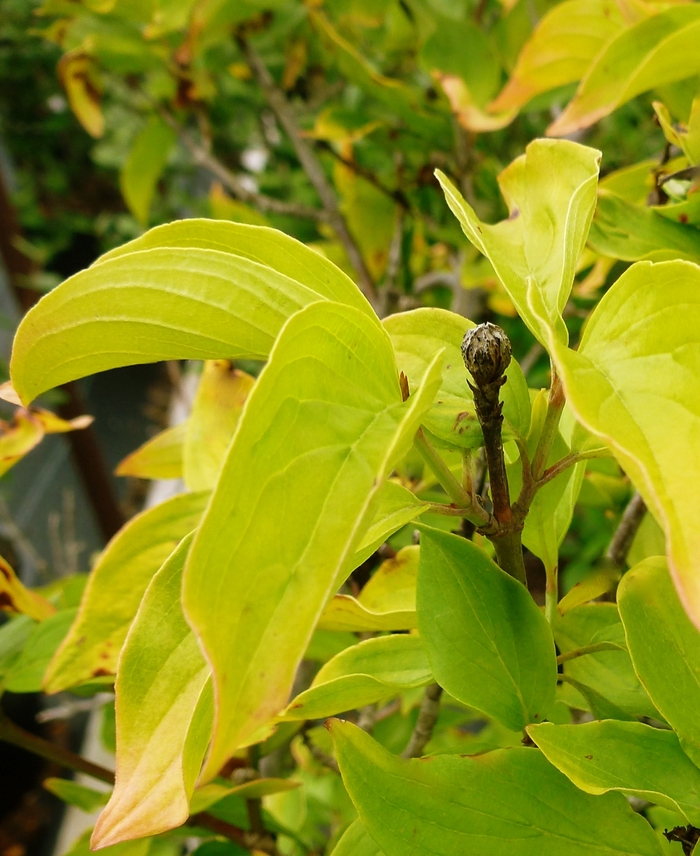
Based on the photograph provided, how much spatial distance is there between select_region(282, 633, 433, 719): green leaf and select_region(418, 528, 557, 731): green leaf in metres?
0.02

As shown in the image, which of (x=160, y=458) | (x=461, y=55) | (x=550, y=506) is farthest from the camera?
(x=461, y=55)

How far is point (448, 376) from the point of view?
22cm

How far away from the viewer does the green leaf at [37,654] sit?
1.25 ft

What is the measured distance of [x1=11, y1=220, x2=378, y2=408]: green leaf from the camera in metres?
0.17

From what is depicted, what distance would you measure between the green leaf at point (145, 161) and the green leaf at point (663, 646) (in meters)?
0.76

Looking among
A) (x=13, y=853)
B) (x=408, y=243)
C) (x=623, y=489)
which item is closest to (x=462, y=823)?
(x=623, y=489)

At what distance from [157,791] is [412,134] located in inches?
24.5

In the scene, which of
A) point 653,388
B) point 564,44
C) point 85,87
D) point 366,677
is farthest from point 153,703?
point 85,87

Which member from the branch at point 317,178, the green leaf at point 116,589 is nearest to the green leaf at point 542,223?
the green leaf at point 116,589

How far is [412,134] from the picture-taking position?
0.68 metres

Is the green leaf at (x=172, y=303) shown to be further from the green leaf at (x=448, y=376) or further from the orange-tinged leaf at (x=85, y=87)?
the orange-tinged leaf at (x=85, y=87)

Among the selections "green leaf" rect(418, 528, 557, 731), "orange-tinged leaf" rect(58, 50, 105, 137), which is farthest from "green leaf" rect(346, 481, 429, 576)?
"orange-tinged leaf" rect(58, 50, 105, 137)

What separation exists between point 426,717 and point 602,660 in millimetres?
103

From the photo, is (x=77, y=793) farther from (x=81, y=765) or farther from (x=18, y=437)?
(x=18, y=437)
